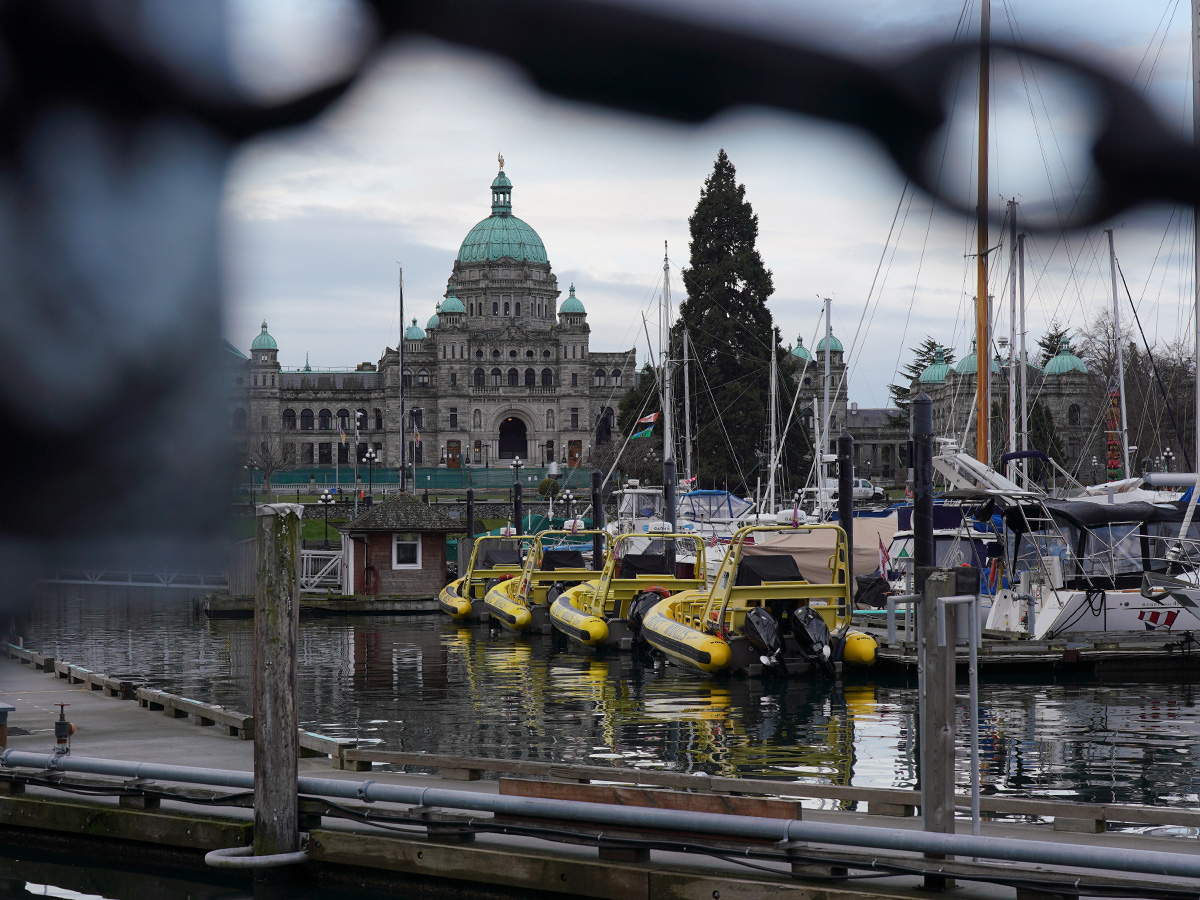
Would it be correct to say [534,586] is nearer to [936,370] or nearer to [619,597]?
[619,597]

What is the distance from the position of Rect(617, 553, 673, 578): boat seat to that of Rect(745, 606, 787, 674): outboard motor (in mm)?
6740

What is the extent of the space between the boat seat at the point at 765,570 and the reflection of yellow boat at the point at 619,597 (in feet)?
15.1

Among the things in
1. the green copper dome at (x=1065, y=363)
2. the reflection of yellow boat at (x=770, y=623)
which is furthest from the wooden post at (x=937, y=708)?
the green copper dome at (x=1065, y=363)

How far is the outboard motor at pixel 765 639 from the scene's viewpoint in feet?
65.6

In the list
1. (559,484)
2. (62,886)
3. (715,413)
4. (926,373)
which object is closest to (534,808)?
(62,886)

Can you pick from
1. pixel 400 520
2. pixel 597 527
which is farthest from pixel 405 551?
pixel 597 527

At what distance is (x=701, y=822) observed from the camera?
6.55 m

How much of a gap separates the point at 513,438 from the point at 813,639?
102537mm

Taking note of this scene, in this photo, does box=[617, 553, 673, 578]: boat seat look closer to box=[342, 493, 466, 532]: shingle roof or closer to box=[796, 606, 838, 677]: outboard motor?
box=[796, 606, 838, 677]: outboard motor

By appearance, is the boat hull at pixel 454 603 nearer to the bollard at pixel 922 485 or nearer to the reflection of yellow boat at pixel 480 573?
the reflection of yellow boat at pixel 480 573

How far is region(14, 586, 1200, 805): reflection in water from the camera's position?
13016 millimetres

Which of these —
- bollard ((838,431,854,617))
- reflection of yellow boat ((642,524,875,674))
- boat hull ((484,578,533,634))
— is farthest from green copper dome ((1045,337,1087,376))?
reflection of yellow boat ((642,524,875,674))

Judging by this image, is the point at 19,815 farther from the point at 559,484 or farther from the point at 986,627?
the point at 559,484

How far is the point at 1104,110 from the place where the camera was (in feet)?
8.45
